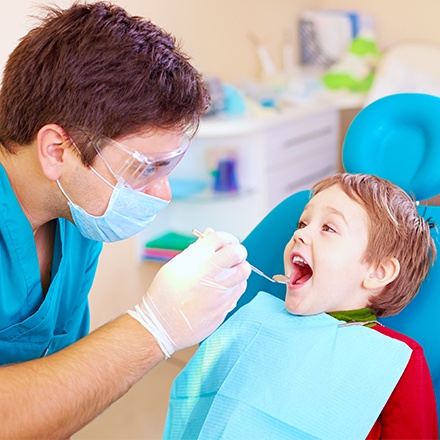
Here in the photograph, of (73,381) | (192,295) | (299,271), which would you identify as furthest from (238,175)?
(73,381)

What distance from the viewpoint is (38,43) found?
4.29ft

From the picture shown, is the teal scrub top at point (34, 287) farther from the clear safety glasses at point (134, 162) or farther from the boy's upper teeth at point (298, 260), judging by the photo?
the boy's upper teeth at point (298, 260)

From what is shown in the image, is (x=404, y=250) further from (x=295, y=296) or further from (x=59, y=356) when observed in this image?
(x=59, y=356)

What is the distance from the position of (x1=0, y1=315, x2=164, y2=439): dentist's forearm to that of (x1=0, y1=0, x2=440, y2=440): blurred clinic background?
1337 millimetres

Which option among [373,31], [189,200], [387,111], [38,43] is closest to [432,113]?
[387,111]

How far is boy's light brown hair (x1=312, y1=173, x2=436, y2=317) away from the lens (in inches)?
56.0

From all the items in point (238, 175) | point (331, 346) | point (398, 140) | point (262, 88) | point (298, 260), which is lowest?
point (238, 175)

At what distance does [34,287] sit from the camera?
1.48 m

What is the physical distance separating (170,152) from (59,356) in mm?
424

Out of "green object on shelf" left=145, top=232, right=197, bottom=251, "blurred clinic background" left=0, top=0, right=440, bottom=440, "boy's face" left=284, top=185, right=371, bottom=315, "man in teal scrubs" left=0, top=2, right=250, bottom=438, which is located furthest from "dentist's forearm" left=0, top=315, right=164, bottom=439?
"green object on shelf" left=145, top=232, right=197, bottom=251

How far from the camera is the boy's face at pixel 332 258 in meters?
1.41

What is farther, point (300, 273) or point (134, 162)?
point (300, 273)

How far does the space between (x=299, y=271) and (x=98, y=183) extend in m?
0.44

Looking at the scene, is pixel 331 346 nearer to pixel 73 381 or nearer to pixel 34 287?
pixel 73 381
